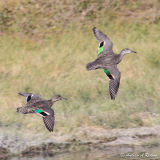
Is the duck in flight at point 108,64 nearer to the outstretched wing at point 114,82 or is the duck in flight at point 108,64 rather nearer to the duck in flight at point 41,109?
the outstretched wing at point 114,82

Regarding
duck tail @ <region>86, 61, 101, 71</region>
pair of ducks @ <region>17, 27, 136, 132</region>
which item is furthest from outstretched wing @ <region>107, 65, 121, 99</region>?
duck tail @ <region>86, 61, 101, 71</region>

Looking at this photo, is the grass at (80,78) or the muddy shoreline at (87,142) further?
the grass at (80,78)

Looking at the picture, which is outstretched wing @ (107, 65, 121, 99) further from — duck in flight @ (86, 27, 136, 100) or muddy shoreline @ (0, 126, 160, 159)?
muddy shoreline @ (0, 126, 160, 159)

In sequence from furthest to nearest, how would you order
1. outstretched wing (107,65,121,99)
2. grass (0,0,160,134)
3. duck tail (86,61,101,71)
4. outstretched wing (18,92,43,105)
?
grass (0,0,160,134) < outstretched wing (18,92,43,105) < duck tail (86,61,101,71) < outstretched wing (107,65,121,99)

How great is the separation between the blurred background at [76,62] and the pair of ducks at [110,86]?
0.70 m

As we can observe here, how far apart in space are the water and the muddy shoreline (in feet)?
0.07

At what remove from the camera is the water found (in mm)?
12777

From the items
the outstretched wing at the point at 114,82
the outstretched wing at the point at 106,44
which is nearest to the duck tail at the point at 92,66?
the outstretched wing at the point at 114,82

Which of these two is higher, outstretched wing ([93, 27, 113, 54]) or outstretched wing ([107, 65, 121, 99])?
outstretched wing ([93, 27, 113, 54])

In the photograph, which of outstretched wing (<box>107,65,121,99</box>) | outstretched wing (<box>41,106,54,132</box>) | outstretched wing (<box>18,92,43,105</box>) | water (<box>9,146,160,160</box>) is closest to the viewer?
outstretched wing (<box>41,106,54,132</box>)

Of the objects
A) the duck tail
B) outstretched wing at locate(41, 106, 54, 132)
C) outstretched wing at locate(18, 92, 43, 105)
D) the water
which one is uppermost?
the duck tail

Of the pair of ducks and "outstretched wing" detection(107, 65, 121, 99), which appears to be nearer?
the pair of ducks

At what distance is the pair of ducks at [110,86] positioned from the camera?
42.1 ft

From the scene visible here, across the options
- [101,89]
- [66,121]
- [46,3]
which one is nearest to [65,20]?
[46,3]
